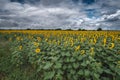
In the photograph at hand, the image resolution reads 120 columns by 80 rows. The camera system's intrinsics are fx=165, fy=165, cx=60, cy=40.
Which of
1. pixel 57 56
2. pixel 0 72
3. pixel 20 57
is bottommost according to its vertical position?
pixel 0 72

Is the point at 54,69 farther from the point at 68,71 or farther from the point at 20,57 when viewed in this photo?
the point at 20,57

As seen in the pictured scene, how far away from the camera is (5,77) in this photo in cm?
598

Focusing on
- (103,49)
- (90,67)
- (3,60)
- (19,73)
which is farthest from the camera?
(3,60)

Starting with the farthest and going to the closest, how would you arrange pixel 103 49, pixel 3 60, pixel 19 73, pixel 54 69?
pixel 3 60, pixel 19 73, pixel 103 49, pixel 54 69

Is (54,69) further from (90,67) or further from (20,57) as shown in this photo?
(20,57)

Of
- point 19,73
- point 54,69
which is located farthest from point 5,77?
point 54,69

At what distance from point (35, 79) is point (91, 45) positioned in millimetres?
2250

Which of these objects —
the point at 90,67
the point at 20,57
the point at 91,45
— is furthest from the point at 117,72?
the point at 20,57

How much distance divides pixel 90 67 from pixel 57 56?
1083mm

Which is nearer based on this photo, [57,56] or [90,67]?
[90,67]

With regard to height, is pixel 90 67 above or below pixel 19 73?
above

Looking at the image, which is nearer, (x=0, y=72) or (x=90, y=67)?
(x=90, y=67)

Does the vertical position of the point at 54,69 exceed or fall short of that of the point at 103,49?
it falls short

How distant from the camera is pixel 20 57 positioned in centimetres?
695
